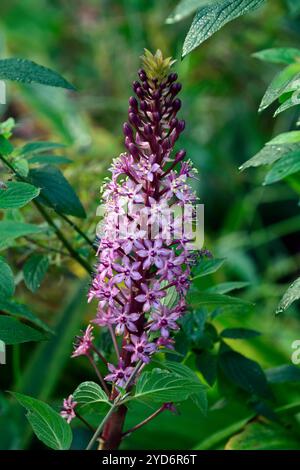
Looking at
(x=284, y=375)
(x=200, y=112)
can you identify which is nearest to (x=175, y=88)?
(x=284, y=375)

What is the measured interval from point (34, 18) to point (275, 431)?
232cm

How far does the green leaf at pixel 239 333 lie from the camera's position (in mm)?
1005

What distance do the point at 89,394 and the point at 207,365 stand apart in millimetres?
252

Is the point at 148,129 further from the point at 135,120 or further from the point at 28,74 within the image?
the point at 28,74

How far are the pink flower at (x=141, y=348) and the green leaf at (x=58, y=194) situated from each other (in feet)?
0.72

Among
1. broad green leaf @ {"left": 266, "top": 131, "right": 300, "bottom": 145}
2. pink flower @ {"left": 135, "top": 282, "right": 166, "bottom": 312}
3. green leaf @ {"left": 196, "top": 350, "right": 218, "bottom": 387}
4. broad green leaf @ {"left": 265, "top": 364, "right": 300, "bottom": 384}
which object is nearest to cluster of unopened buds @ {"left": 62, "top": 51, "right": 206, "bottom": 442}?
pink flower @ {"left": 135, "top": 282, "right": 166, "bottom": 312}

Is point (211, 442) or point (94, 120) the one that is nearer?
point (211, 442)

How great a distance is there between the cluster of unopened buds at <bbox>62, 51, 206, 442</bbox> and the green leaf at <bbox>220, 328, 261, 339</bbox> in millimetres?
234

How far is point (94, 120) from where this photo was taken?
311 centimetres

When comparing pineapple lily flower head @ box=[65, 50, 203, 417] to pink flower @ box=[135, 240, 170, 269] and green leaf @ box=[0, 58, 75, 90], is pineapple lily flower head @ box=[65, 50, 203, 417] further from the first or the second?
green leaf @ box=[0, 58, 75, 90]

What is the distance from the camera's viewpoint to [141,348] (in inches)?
30.5

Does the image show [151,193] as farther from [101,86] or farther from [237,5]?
[101,86]

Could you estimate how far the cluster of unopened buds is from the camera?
0.76 metres

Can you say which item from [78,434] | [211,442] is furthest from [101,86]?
[211,442]
